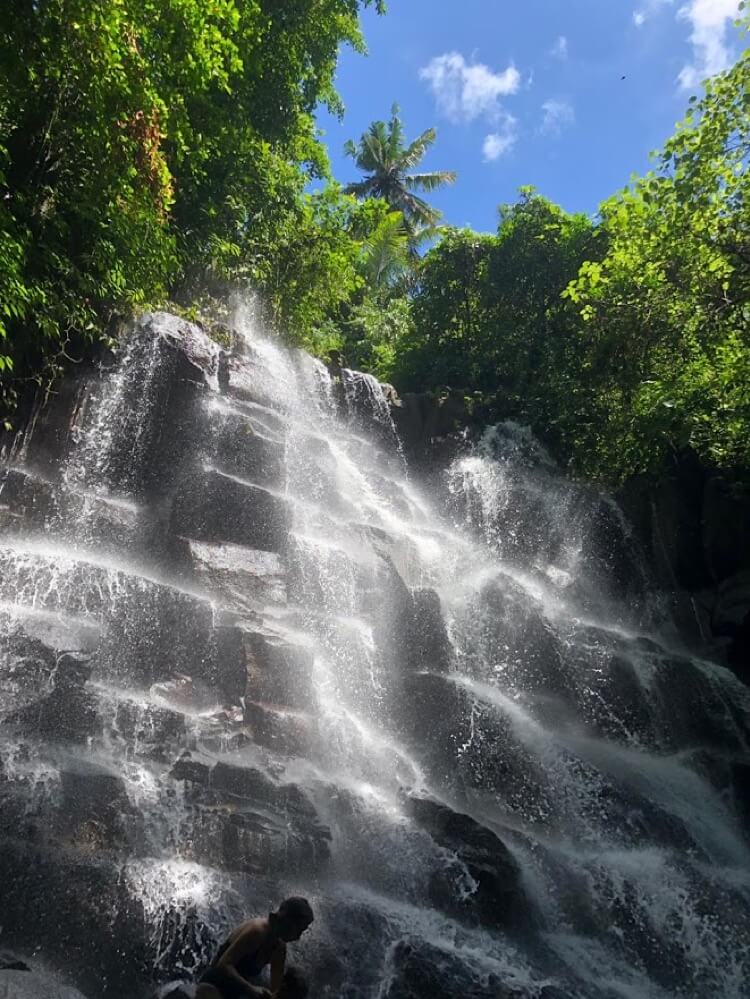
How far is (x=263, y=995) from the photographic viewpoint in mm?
4484

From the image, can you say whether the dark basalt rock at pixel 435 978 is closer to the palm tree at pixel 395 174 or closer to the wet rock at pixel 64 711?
the wet rock at pixel 64 711

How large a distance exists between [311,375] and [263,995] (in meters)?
14.7

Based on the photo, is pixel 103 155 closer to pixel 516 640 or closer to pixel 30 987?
pixel 30 987

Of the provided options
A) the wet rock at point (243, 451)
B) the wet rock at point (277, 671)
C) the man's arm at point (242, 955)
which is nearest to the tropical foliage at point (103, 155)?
the wet rock at point (243, 451)

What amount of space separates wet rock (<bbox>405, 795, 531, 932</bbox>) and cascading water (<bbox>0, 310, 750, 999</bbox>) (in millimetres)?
32

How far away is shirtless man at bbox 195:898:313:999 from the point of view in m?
4.57

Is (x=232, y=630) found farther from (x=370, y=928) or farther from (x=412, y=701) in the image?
(x=370, y=928)

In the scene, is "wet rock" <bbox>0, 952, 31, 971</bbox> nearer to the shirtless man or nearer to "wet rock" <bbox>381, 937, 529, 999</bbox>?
the shirtless man

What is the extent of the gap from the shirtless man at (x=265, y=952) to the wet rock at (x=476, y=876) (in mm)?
2916

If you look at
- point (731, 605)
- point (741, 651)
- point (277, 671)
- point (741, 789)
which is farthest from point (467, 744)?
point (731, 605)

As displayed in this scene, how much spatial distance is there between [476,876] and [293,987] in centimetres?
332

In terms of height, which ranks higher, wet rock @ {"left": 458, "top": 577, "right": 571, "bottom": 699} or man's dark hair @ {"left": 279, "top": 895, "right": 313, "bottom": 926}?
wet rock @ {"left": 458, "top": 577, "right": 571, "bottom": 699}

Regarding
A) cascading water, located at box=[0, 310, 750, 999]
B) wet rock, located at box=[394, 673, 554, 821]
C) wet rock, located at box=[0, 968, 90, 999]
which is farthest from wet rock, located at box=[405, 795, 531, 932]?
wet rock, located at box=[0, 968, 90, 999]

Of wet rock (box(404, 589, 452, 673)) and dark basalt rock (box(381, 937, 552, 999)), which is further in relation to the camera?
wet rock (box(404, 589, 452, 673))
